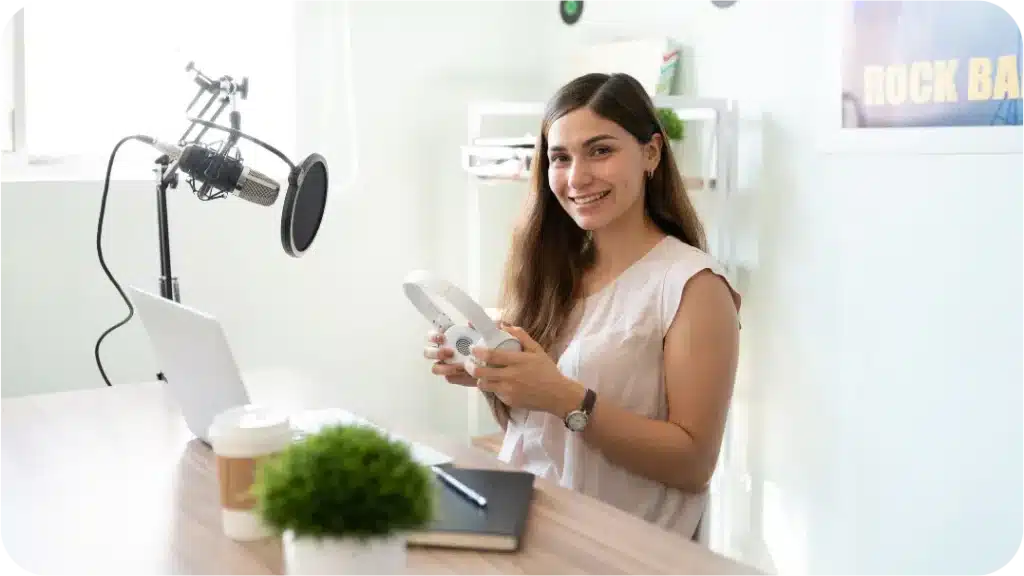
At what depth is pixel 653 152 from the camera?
1.58m

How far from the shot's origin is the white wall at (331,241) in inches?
94.8

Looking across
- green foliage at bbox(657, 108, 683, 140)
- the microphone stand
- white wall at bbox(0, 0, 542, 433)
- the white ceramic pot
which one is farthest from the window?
the white ceramic pot

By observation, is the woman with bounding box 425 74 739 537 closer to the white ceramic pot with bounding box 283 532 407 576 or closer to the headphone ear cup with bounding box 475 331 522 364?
the headphone ear cup with bounding box 475 331 522 364

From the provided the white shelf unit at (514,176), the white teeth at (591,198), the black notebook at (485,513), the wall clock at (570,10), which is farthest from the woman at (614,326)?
the wall clock at (570,10)

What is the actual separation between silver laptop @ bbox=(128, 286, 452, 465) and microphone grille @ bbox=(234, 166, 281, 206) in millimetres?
228

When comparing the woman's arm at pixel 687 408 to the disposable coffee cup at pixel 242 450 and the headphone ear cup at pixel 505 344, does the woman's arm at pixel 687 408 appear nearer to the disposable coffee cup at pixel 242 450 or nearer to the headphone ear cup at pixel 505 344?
the headphone ear cup at pixel 505 344

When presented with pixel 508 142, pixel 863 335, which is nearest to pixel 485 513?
pixel 863 335

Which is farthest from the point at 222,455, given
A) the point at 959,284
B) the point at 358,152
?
the point at 358,152

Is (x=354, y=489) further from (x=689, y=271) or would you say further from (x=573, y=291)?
(x=573, y=291)

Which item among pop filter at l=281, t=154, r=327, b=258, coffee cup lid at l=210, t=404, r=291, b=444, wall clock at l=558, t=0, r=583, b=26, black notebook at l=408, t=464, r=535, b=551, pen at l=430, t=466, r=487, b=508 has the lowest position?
black notebook at l=408, t=464, r=535, b=551

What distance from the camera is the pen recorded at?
3.74 ft

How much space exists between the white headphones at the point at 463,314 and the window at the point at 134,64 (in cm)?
147

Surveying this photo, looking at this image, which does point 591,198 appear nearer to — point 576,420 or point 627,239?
point 627,239

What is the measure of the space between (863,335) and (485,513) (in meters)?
1.39
